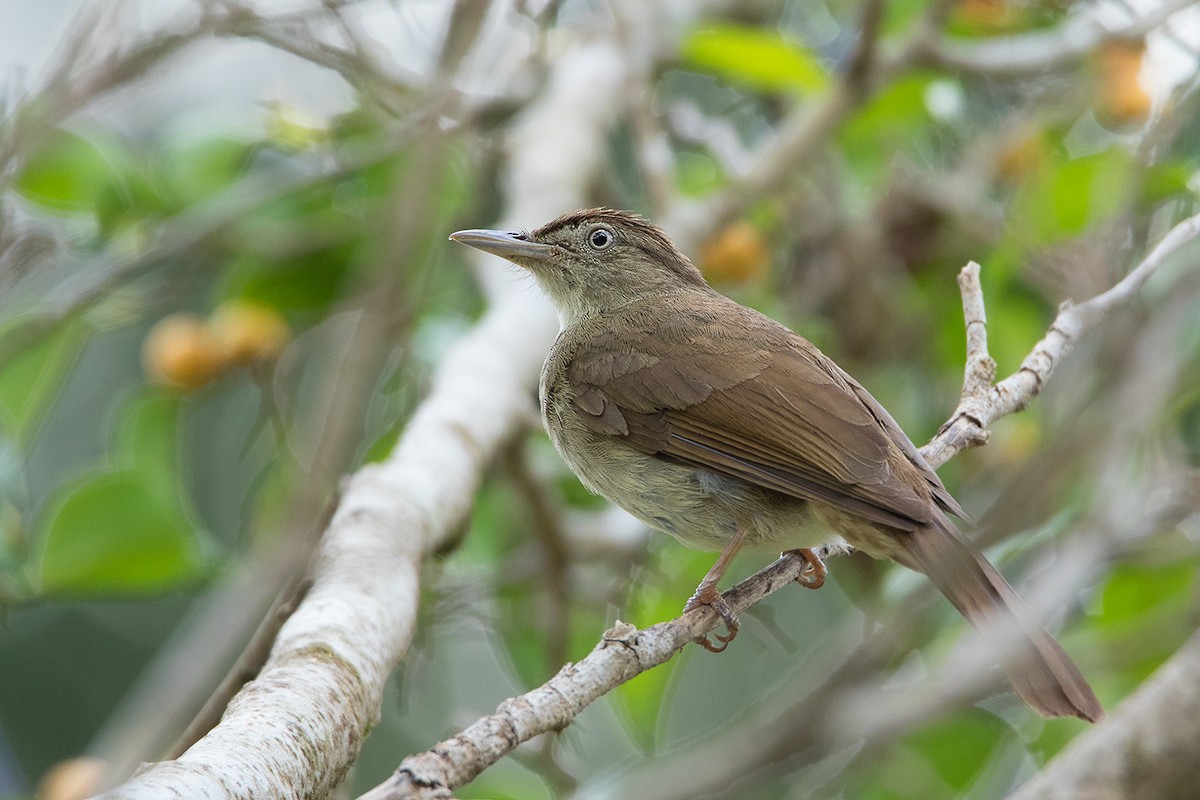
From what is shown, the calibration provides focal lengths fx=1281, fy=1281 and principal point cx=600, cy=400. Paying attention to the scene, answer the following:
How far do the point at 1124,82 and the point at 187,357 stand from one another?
3712 millimetres

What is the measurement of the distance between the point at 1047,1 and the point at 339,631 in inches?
176

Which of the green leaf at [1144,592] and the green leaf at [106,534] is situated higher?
the green leaf at [1144,592]

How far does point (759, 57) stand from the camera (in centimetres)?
447

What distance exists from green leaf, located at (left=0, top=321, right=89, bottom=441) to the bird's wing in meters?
1.73

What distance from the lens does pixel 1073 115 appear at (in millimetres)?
5277

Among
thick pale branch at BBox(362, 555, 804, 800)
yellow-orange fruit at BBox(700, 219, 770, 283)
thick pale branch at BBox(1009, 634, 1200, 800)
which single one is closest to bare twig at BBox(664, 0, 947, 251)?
yellow-orange fruit at BBox(700, 219, 770, 283)

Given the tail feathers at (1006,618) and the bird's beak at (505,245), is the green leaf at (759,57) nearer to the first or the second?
the bird's beak at (505,245)

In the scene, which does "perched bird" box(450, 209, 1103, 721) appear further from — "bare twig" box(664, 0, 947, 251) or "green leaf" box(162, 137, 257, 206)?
"green leaf" box(162, 137, 257, 206)

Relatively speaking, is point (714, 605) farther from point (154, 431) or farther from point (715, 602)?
point (154, 431)

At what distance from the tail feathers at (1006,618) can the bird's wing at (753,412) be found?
8cm

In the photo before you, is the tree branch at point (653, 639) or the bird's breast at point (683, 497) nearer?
the tree branch at point (653, 639)

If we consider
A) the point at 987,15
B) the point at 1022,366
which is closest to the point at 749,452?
the point at 1022,366

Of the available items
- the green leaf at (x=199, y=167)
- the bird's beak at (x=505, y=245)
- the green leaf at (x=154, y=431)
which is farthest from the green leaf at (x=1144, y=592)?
the green leaf at (x=199, y=167)

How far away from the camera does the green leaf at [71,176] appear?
4469mm
